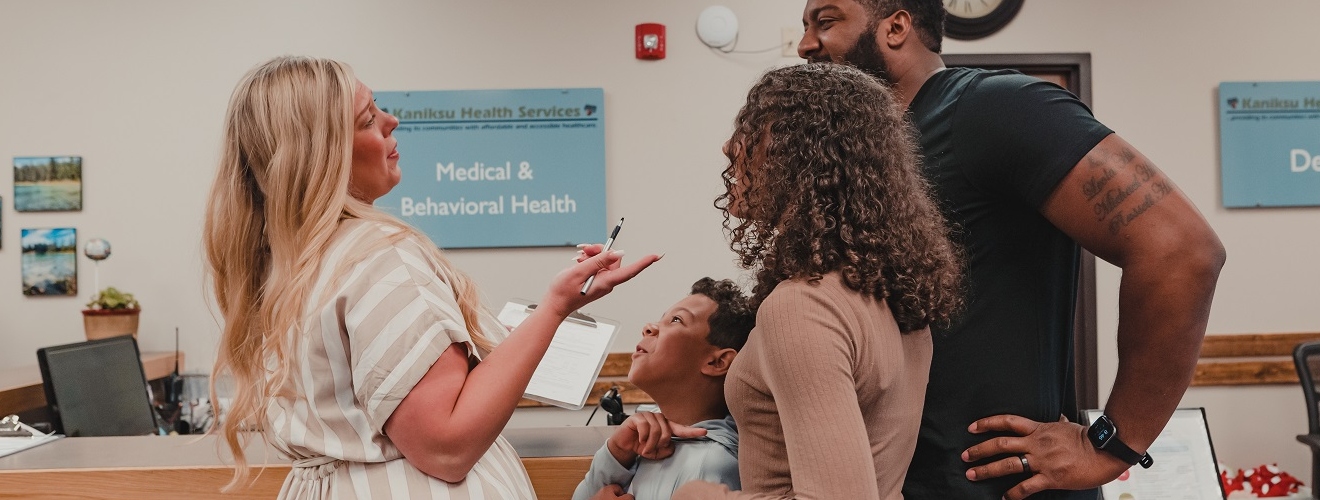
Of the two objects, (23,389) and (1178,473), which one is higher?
(23,389)

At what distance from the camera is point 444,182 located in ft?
12.8

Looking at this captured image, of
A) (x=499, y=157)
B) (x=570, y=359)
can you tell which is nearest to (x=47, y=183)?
(x=499, y=157)

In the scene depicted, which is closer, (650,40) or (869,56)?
(869,56)

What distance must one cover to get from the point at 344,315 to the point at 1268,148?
426 cm

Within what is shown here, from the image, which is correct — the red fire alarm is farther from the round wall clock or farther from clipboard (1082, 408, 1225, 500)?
Result: clipboard (1082, 408, 1225, 500)

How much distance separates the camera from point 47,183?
3887mm

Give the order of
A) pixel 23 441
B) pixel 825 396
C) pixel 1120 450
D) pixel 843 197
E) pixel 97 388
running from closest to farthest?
1. pixel 825 396
2. pixel 843 197
3. pixel 1120 450
4. pixel 23 441
5. pixel 97 388

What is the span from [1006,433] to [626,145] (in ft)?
9.74

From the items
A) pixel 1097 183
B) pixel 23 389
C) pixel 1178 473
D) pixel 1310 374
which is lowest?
pixel 1178 473

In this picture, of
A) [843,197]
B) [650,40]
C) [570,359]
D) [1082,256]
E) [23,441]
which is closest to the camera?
[843,197]

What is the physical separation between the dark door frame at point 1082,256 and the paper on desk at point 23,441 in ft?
11.4

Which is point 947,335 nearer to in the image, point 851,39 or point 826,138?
point 826,138

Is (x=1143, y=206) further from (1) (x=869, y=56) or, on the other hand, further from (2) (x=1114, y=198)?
(1) (x=869, y=56)

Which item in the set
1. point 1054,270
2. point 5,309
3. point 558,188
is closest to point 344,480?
point 1054,270
